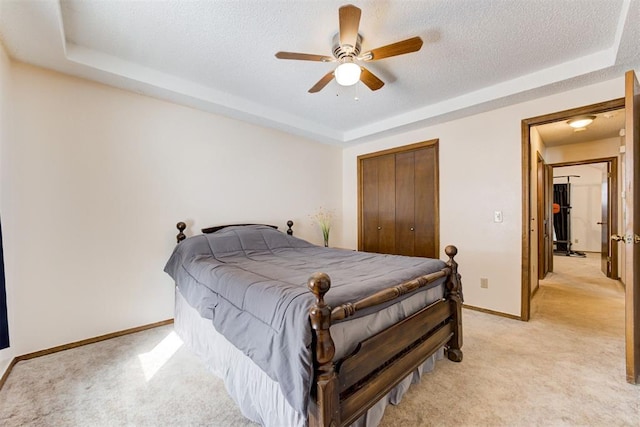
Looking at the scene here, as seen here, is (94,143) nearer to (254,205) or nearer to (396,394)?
(254,205)

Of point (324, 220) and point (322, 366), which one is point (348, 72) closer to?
point (322, 366)

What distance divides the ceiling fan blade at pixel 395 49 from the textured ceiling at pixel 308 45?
0.79 feet

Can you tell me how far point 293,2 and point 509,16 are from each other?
1.50m

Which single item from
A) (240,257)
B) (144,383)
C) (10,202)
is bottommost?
(144,383)

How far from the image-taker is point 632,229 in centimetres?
178

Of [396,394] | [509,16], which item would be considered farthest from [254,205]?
[509,16]

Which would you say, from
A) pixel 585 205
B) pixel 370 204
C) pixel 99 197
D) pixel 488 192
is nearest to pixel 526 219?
pixel 488 192

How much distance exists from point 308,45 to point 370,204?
9.18ft

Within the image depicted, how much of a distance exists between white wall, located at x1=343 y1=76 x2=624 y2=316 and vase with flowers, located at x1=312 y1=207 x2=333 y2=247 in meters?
1.67

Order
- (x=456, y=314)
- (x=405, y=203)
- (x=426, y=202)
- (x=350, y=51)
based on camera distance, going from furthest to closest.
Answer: (x=405, y=203)
(x=426, y=202)
(x=456, y=314)
(x=350, y=51)

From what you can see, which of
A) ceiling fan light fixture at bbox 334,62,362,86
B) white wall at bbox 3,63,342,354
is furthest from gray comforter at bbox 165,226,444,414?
ceiling fan light fixture at bbox 334,62,362,86

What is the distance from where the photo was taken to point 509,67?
2.53 meters

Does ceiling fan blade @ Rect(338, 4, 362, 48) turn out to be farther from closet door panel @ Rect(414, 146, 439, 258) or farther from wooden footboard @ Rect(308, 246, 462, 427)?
closet door panel @ Rect(414, 146, 439, 258)

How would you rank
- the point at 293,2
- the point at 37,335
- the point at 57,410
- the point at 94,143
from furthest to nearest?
the point at 94,143 → the point at 37,335 → the point at 293,2 → the point at 57,410
